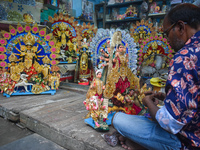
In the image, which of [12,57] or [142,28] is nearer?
[12,57]

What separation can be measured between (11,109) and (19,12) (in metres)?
4.94

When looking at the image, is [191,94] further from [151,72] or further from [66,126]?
[151,72]

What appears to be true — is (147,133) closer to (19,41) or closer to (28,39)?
(28,39)

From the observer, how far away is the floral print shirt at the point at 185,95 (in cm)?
107

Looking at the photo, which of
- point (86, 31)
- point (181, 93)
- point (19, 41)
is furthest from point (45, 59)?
point (181, 93)

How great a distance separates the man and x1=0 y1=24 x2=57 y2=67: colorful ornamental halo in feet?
11.0

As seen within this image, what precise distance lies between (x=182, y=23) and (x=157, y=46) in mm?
4391

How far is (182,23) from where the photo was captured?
47.5 inches

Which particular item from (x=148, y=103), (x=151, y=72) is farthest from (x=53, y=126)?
(x=151, y=72)

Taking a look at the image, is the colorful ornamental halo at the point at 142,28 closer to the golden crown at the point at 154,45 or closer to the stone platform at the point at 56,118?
the golden crown at the point at 154,45

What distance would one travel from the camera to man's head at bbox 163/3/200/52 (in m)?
1.19

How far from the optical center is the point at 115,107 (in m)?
2.39

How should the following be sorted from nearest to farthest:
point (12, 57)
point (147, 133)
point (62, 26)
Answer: point (147, 133) → point (12, 57) → point (62, 26)

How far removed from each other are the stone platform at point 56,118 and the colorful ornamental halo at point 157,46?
2983mm
